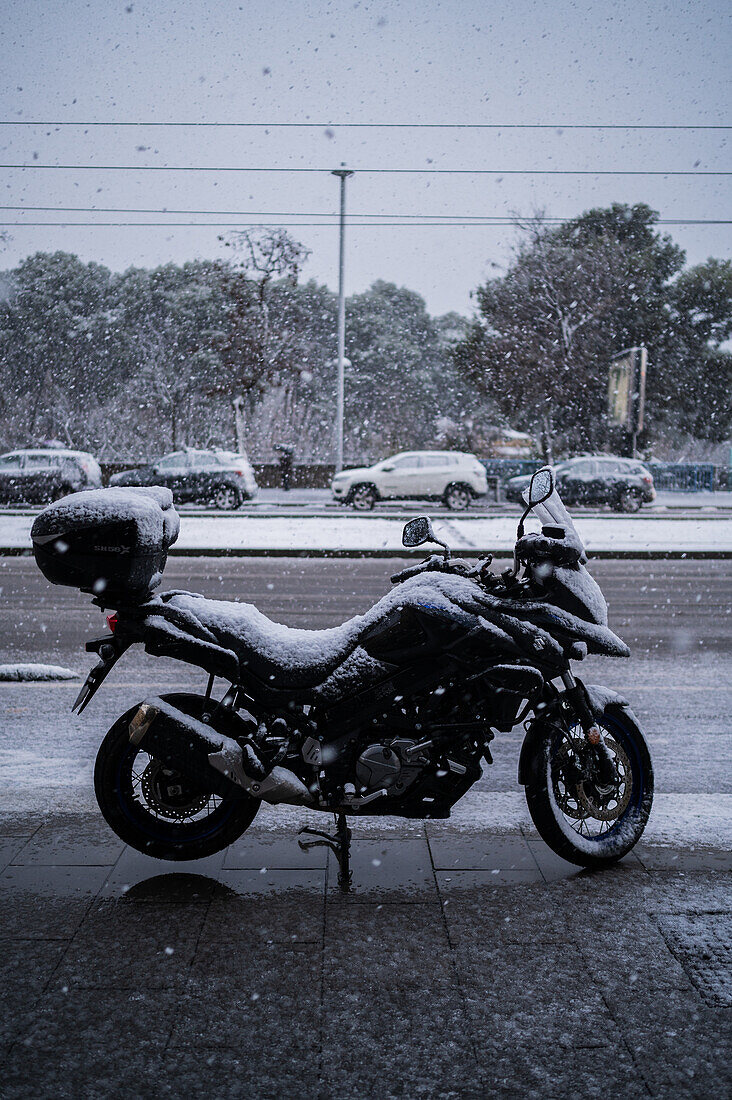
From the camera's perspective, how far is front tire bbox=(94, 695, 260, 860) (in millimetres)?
3766

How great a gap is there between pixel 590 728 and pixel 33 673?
444cm

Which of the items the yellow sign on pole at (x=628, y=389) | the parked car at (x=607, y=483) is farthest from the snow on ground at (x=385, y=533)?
the yellow sign on pole at (x=628, y=389)

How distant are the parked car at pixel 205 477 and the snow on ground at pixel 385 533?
317cm

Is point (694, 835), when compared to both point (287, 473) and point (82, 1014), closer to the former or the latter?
point (82, 1014)

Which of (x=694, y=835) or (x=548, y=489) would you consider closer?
(x=548, y=489)

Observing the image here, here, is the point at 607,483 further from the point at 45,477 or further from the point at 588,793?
the point at 588,793

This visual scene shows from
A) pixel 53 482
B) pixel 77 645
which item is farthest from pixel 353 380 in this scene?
pixel 77 645

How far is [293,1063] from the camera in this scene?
8.81 ft

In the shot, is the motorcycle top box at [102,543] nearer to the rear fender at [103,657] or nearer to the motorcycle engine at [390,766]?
the rear fender at [103,657]

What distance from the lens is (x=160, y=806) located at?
3.84m

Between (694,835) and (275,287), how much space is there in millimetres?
44063

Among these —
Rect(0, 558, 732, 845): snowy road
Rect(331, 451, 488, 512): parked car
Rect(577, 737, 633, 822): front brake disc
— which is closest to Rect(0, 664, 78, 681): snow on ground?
Rect(0, 558, 732, 845): snowy road

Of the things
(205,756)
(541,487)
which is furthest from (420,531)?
(205,756)

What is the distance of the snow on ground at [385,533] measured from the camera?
55.3 feet
